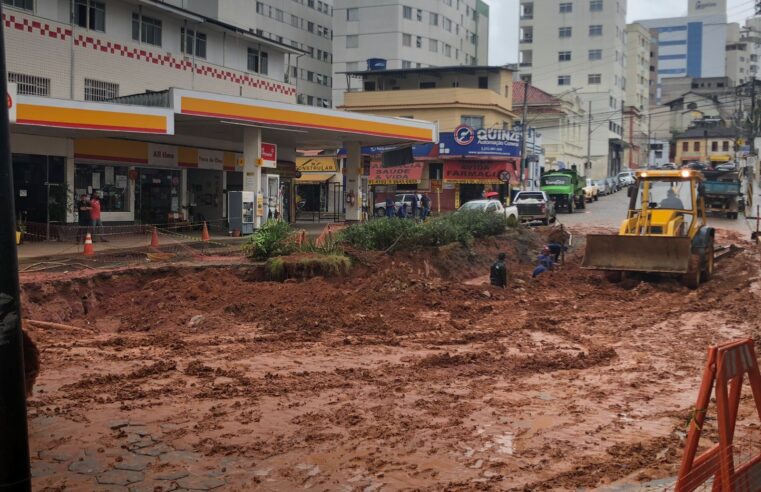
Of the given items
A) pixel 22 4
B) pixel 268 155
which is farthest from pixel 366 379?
pixel 22 4

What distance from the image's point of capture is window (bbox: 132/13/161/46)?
31438 mm

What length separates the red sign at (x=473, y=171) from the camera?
5256cm

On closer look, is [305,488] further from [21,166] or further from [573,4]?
A: [573,4]

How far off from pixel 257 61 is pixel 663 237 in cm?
2663

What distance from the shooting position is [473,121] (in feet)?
200

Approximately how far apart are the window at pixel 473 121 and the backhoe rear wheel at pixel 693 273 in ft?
142

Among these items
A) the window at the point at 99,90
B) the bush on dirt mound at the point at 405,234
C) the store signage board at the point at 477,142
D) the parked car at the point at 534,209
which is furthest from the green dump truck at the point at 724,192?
the window at the point at 99,90

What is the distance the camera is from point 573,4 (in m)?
91.5

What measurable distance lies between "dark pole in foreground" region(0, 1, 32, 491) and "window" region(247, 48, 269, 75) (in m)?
35.7

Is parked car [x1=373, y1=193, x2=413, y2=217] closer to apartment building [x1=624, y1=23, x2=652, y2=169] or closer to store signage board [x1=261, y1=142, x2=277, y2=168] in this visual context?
store signage board [x1=261, y1=142, x2=277, y2=168]

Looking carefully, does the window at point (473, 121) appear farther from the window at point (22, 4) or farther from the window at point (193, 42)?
the window at point (22, 4)

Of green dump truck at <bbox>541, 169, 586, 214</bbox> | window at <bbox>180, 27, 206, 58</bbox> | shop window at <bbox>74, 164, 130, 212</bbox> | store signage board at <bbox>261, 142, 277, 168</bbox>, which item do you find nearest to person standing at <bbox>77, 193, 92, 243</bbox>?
shop window at <bbox>74, 164, 130, 212</bbox>

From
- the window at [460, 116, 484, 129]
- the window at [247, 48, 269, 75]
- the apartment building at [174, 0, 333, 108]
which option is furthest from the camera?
the apartment building at [174, 0, 333, 108]

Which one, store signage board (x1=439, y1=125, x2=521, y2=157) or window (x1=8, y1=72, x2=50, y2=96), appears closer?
window (x1=8, y1=72, x2=50, y2=96)
